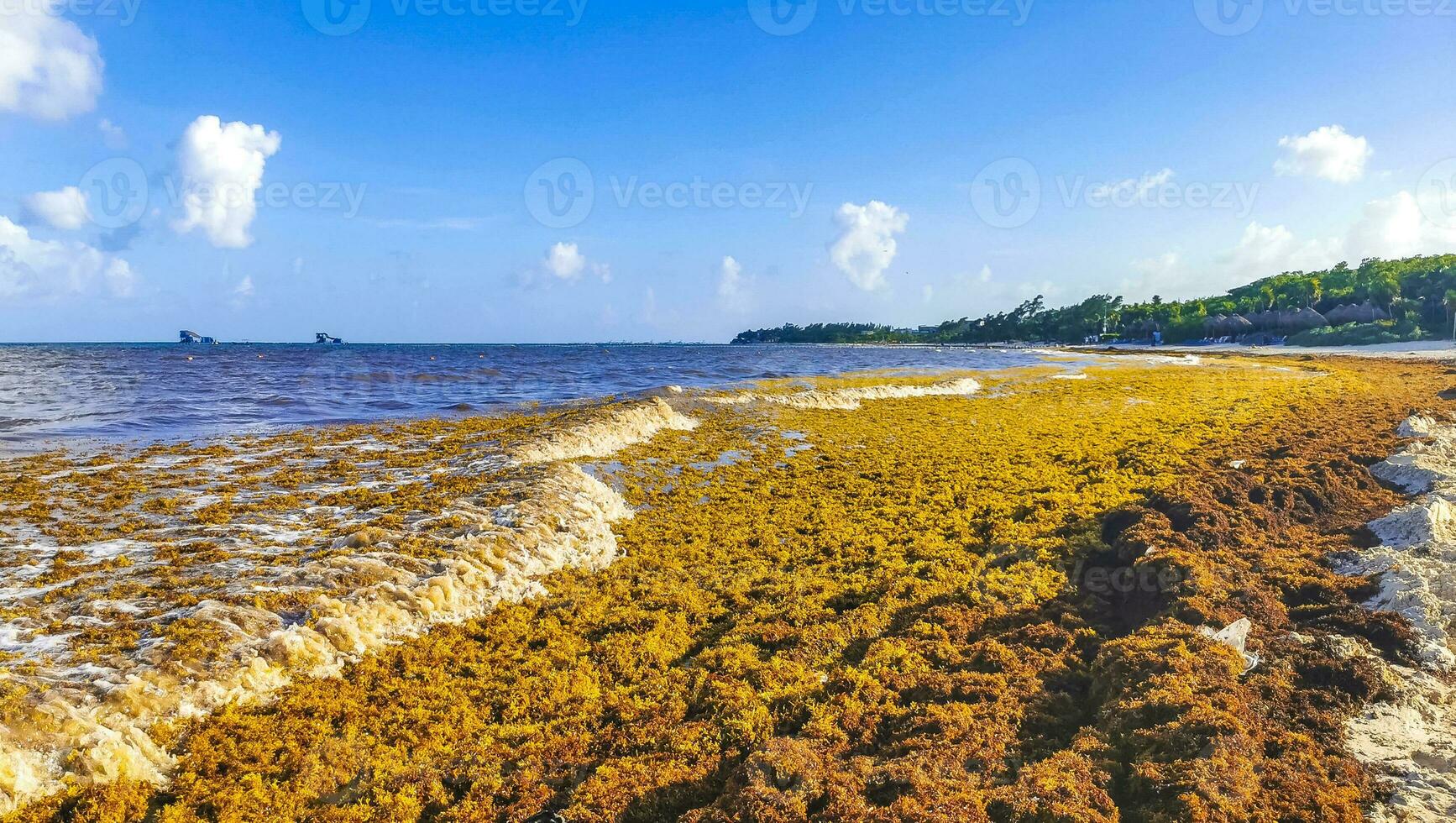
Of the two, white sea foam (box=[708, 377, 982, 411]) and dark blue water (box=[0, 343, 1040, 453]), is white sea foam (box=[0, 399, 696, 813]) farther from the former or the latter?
white sea foam (box=[708, 377, 982, 411])

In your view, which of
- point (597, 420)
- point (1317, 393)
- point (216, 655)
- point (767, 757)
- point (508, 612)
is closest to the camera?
point (767, 757)

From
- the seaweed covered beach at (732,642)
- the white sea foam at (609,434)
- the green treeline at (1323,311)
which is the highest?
the green treeline at (1323,311)

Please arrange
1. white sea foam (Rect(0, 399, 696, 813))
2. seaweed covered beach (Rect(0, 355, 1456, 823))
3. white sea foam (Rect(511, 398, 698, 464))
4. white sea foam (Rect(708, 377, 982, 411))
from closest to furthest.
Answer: seaweed covered beach (Rect(0, 355, 1456, 823)) → white sea foam (Rect(0, 399, 696, 813)) → white sea foam (Rect(511, 398, 698, 464)) → white sea foam (Rect(708, 377, 982, 411))

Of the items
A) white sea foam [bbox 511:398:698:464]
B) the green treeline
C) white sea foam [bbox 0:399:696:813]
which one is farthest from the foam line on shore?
the green treeline

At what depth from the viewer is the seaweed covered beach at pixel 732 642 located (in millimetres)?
3918

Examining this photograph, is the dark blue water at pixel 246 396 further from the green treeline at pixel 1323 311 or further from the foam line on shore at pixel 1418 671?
the green treeline at pixel 1323 311

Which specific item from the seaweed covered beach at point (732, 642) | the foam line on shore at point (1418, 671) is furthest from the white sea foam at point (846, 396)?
the foam line on shore at point (1418, 671)

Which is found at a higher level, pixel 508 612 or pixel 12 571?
pixel 12 571

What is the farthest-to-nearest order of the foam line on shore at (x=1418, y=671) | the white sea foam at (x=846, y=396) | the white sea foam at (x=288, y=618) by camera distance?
the white sea foam at (x=846, y=396) < the white sea foam at (x=288, y=618) < the foam line on shore at (x=1418, y=671)

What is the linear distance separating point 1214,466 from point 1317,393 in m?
16.5

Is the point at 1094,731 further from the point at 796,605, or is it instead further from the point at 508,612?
the point at 508,612

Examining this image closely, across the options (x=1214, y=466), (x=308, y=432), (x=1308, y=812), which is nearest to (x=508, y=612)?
(x=1308, y=812)

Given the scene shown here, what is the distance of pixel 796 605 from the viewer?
691cm

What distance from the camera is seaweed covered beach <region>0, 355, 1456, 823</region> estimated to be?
3.92m
